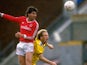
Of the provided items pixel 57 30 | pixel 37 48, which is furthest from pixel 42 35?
pixel 57 30

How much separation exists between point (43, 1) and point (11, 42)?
2.26 meters

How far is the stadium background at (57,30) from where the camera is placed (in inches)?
869

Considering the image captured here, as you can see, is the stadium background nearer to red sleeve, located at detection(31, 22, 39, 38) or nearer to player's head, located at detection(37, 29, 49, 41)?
player's head, located at detection(37, 29, 49, 41)

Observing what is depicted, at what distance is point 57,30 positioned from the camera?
23453 millimetres

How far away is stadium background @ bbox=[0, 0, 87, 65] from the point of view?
22.1 metres

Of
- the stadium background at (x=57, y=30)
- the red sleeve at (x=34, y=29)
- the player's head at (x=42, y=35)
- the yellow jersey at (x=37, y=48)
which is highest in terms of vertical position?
the red sleeve at (x=34, y=29)

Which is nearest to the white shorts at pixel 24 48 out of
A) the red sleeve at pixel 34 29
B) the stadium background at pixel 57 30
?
the red sleeve at pixel 34 29

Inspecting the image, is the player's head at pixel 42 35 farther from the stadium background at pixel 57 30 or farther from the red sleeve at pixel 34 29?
the stadium background at pixel 57 30

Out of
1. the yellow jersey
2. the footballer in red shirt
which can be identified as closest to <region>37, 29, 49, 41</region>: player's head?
the yellow jersey

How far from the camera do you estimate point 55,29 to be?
23797mm

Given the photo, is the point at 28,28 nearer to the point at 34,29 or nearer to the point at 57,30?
the point at 34,29

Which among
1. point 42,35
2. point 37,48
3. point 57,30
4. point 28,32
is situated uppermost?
point 28,32

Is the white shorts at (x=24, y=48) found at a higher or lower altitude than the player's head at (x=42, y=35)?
lower

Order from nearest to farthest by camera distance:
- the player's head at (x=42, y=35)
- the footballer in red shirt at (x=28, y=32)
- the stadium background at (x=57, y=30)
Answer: the footballer in red shirt at (x=28, y=32) → the player's head at (x=42, y=35) → the stadium background at (x=57, y=30)
